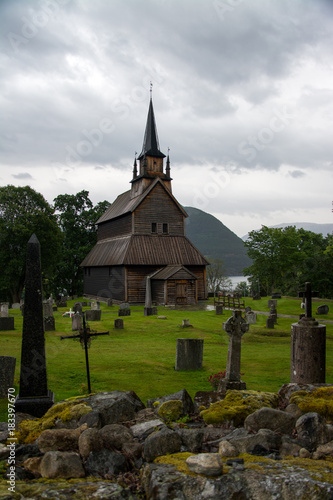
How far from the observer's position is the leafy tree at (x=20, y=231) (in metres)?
37.9

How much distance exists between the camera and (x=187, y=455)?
4.41 meters

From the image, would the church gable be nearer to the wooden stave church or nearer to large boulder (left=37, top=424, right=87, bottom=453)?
the wooden stave church

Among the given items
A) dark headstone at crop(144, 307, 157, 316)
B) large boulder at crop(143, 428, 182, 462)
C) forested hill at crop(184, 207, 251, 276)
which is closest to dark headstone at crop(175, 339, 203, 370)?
large boulder at crop(143, 428, 182, 462)

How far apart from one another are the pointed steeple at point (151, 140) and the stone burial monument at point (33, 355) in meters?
37.0

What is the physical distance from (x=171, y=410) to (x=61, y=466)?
6.98ft

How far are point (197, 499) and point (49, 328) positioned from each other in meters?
15.8

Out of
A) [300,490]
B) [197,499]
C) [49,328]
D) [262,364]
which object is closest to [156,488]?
[197,499]

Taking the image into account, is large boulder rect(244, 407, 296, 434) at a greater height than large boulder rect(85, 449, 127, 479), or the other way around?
large boulder rect(244, 407, 296, 434)

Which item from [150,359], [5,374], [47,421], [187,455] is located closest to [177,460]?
[187,455]

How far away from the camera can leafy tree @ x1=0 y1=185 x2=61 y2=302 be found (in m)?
37.9

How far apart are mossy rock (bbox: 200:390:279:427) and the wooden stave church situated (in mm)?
25749

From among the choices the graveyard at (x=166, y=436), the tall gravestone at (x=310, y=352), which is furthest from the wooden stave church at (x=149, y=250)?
the tall gravestone at (x=310, y=352)

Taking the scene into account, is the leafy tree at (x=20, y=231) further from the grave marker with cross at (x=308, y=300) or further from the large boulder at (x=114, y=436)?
the large boulder at (x=114, y=436)

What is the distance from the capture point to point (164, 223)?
39.3 metres
